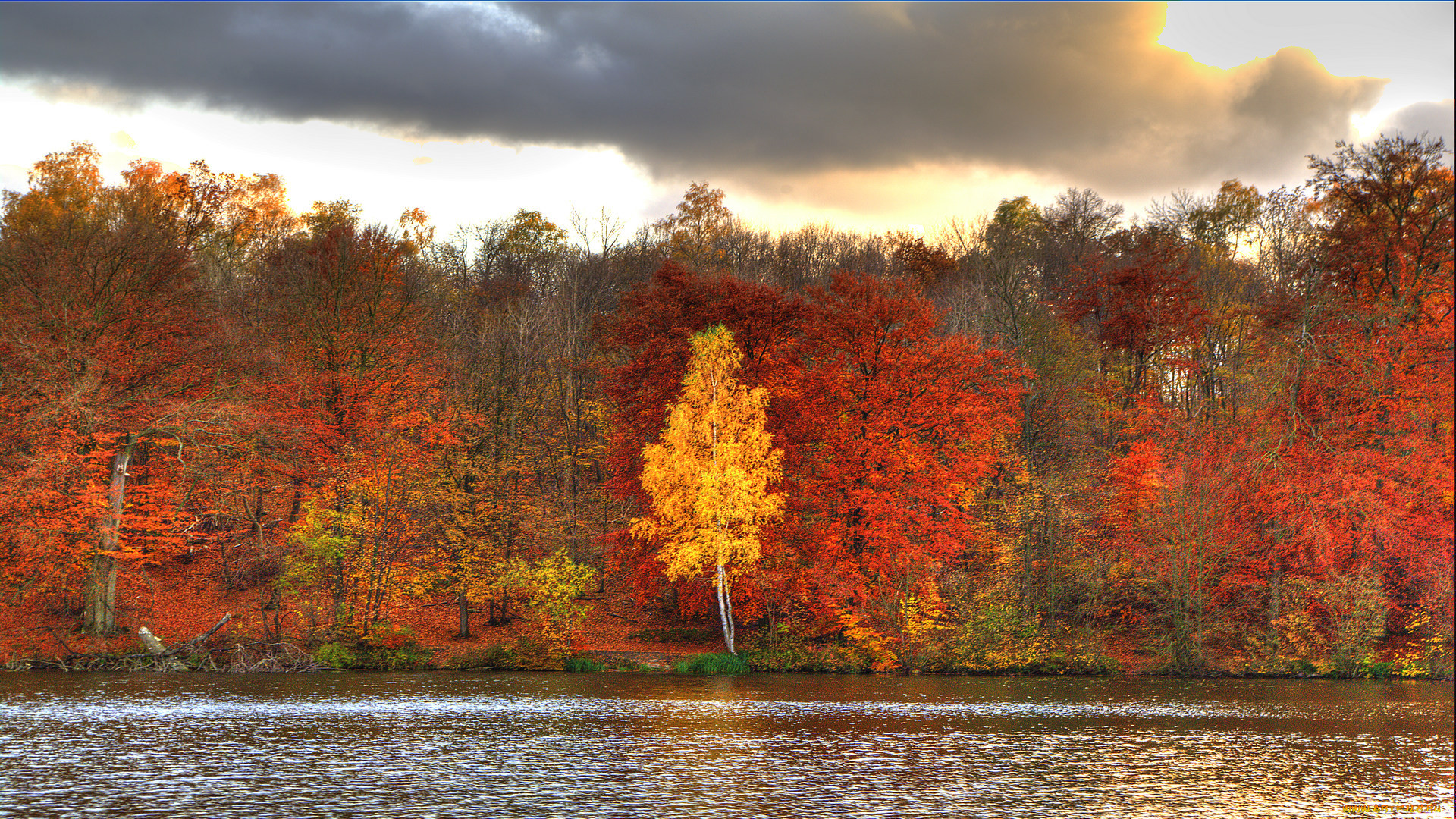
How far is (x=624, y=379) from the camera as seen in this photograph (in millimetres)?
40156

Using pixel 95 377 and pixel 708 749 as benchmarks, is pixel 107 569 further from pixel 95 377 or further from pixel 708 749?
pixel 708 749

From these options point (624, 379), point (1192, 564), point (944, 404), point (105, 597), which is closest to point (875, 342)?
point (944, 404)

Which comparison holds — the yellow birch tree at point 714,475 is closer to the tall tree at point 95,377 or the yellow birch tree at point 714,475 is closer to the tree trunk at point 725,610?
the tree trunk at point 725,610

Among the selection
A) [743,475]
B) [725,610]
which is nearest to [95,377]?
[743,475]

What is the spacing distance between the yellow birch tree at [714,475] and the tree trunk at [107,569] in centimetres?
1815

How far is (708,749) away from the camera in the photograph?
65.7ft

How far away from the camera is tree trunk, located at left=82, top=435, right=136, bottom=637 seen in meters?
34.6

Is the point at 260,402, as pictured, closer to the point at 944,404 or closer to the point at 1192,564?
the point at 944,404

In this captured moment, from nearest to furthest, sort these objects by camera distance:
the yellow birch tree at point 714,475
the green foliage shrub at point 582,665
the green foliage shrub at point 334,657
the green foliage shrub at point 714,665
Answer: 1. the green foliage shrub at point 334,657
2. the green foliage shrub at point 714,665
3. the green foliage shrub at point 582,665
4. the yellow birch tree at point 714,475

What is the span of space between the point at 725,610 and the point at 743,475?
5.11m

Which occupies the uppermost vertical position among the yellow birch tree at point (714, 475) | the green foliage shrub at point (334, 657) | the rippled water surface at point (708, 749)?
the yellow birch tree at point (714, 475)

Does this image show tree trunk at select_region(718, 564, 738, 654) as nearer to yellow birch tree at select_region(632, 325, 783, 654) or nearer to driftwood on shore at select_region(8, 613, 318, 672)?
yellow birch tree at select_region(632, 325, 783, 654)

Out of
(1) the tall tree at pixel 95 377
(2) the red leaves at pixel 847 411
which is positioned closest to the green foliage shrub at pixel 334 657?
(1) the tall tree at pixel 95 377

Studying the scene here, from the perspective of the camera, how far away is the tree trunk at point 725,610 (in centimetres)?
3616
